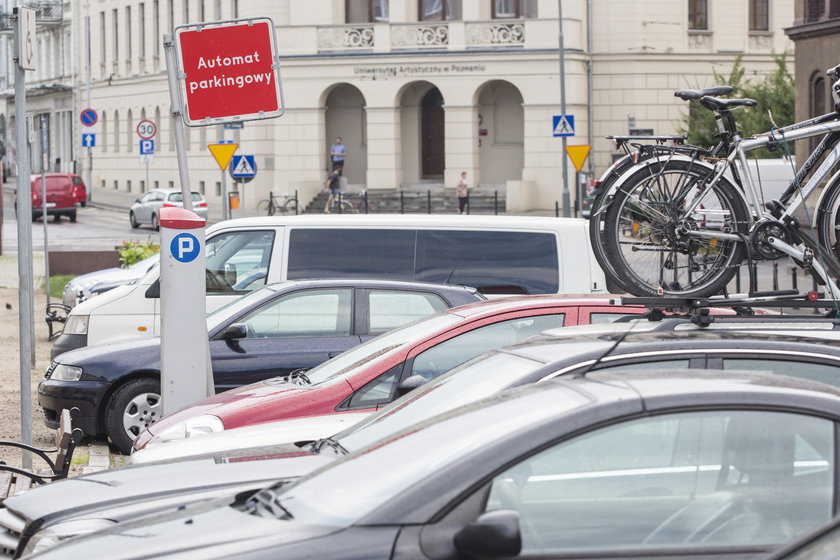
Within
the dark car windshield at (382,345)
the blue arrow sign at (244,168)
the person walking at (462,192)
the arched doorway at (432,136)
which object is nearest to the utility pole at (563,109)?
the person walking at (462,192)

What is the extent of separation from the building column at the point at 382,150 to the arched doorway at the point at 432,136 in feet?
5.89

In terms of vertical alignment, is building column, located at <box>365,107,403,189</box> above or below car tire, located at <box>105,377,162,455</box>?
above

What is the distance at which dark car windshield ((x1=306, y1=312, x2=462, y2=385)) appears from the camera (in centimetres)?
737

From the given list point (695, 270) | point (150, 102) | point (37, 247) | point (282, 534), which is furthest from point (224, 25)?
point (150, 102)

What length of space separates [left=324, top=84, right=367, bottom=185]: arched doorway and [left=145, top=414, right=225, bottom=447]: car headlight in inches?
1763

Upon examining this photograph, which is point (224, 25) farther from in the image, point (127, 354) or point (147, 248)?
point (147, 248)

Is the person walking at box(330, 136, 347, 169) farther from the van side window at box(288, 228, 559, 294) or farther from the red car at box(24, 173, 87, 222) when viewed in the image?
the van side window at box(288, 228, 559, 294)

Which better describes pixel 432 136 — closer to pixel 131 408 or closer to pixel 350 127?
pixel 350 127

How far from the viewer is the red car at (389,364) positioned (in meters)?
7.17

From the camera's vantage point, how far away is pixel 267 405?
23.9 ft

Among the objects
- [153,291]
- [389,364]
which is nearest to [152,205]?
[153,291]

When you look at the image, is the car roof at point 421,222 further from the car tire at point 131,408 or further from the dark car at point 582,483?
the dark car at point 582,483

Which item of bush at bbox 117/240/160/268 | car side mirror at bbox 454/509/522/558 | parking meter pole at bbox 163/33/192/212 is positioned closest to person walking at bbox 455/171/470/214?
bush at bbox 117/240/160/268

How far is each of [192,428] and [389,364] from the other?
112 centimetres
